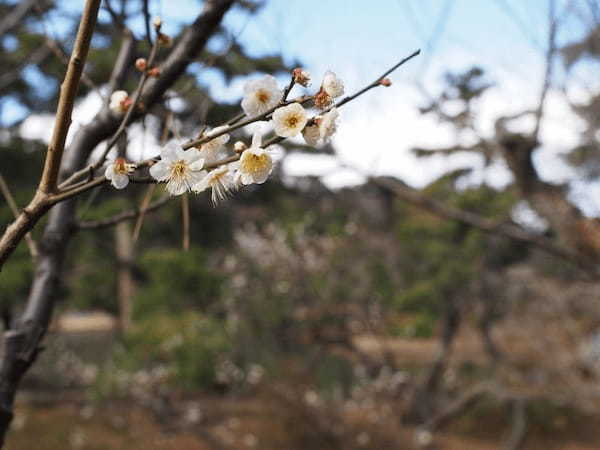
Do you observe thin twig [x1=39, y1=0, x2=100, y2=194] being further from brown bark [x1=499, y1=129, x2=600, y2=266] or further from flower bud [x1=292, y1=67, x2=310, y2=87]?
brown bark [x1=499, y1=129, x2=600, y2=266]

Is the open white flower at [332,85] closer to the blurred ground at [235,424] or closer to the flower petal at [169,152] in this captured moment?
the flower petal at [169,152]

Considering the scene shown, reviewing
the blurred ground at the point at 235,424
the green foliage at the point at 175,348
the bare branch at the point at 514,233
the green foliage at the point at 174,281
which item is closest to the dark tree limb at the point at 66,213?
the bare branch at the point at 514,233

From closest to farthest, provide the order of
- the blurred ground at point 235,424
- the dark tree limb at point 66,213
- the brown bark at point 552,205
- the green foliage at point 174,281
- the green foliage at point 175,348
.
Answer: the dark tree limb at point 66,213
the brown bark at point 552,205
the green foliage at point 175,348
the green foliage at point 174,281
the blurred ground at point 235,424

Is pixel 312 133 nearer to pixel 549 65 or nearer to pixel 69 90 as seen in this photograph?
pixel 69 90

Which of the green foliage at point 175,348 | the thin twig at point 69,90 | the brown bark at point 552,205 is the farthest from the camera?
the green foliage at point 175,348

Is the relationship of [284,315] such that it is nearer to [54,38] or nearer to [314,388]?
[314,388]

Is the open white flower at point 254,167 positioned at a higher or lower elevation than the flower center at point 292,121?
lower

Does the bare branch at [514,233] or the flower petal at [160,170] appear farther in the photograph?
the bare branch at [514,233]

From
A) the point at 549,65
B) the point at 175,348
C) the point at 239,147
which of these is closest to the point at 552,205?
the point at 549,65
